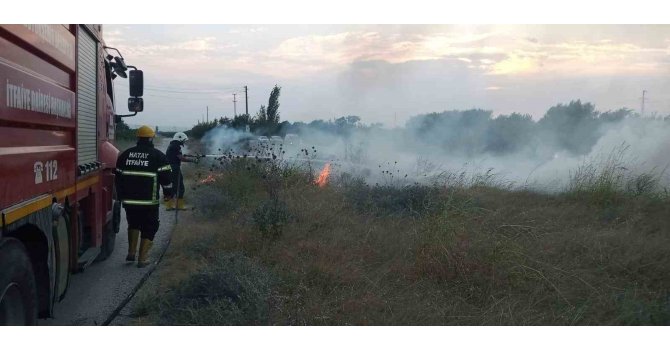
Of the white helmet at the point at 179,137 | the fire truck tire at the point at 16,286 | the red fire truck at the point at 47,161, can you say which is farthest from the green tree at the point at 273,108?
the fire truck tire at the point at 16,286

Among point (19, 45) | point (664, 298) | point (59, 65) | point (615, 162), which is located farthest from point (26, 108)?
point (615, 162)

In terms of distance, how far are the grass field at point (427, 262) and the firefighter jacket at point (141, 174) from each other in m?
0.87

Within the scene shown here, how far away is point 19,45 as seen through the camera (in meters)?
3.32

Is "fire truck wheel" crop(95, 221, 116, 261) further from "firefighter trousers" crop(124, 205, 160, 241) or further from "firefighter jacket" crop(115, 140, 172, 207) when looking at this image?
"firefighter jacket" crop(115, 140, 172, 207)

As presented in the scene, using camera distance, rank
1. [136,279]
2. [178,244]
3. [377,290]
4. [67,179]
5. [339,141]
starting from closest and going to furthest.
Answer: [67,179] → [377,290] → [136,279] → [178,244] → [339,141]

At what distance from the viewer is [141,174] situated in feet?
20.6

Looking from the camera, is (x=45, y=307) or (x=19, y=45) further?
(x=45, y=307)

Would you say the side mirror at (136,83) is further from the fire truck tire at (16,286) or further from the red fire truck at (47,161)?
the fire truck tire at (16,286)

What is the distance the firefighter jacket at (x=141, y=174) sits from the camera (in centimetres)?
628

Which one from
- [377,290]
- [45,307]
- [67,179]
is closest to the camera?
[45,307]

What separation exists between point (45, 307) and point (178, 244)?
354 centimetres

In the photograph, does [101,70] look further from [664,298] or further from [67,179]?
[664,298]

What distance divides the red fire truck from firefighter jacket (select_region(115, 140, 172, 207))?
241 millimetres

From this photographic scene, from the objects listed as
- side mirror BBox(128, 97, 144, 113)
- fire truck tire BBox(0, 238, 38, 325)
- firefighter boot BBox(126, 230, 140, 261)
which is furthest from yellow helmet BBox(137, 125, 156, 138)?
fire truck tire BBox(0, 238, 38, 325)
